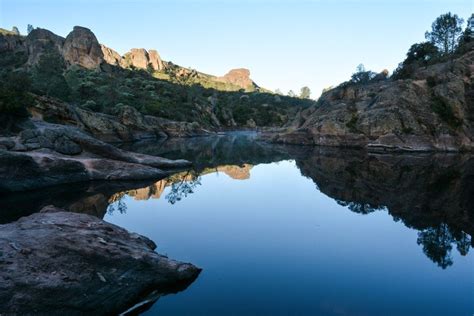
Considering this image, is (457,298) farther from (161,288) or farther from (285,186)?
(285,186)

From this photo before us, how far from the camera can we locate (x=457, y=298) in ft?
35.1

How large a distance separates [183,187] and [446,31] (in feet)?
313

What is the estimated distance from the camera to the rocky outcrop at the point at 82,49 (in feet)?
482

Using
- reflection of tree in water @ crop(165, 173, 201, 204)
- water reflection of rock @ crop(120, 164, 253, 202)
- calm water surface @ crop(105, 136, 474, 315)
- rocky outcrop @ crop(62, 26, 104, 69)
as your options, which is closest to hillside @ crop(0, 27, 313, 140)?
rocky outcrop @ crop(62, 26, 104, 69)

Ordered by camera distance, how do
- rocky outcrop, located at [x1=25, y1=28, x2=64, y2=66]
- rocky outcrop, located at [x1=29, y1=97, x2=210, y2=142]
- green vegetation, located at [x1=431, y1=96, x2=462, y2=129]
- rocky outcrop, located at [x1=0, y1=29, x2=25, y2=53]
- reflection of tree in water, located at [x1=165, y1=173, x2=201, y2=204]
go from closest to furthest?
reflection of tree in water, located at [x1=165, y1=173, x2=201, y2=204], rocky outcrop, located at [x1=29, y1=97, x2=210, y2=142], green vegetation, located at [x1=431, y1=96, x2=462, y2=129], rocky outcrop, located at [x1=25, y1=28, x2=64, y2=66], rocky outcrop, located at [x1=0, y1=29, x2=25, y2=53]

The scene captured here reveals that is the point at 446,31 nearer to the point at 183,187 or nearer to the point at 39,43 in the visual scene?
the point at 183,187

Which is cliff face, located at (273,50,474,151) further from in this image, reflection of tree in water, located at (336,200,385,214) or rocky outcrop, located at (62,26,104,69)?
rocky outcrop, located at (62,26,104,69)

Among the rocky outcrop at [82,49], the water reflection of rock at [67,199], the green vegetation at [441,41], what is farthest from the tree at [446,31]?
the rocky outcrop at [82,49]

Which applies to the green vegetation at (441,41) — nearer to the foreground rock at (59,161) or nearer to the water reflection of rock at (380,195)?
the water reflection of rock at (380,195)

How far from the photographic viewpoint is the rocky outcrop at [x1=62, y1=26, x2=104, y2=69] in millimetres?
147000

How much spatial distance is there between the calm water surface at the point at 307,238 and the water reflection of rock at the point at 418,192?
0.31ft

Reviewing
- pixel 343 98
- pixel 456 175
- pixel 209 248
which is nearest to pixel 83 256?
pixel 209 248

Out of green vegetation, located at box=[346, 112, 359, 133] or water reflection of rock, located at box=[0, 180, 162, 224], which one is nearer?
water reflection of rock, located at box=[0, 180, 162, 224]

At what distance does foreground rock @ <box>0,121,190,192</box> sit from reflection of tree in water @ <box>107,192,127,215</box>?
5.97m
